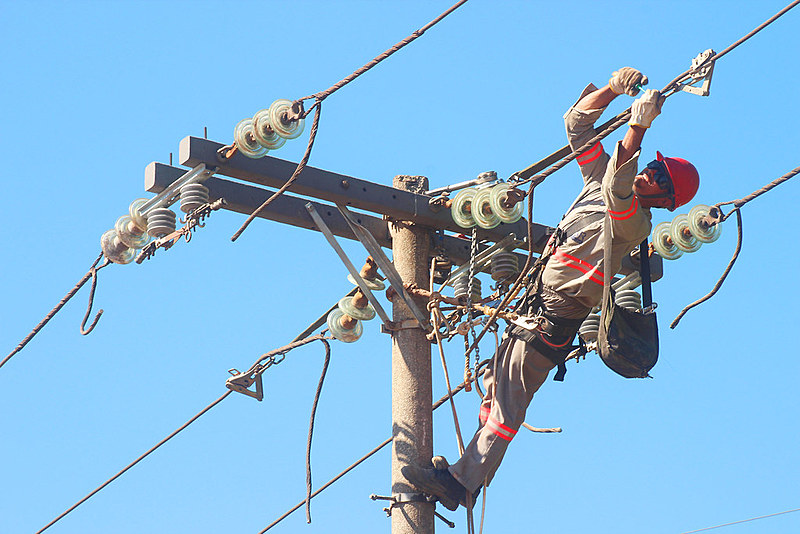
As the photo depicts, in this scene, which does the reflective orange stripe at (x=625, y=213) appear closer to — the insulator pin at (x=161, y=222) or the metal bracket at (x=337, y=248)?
the metal bracket at (x=337, y=248)

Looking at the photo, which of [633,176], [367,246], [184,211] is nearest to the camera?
[633,176]

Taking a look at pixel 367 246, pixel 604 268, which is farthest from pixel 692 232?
pixel 367 246

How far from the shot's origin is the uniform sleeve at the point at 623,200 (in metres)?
7.38

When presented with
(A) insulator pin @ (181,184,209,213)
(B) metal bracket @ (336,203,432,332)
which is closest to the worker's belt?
(B) metal bracket @ (336,203,432,332)

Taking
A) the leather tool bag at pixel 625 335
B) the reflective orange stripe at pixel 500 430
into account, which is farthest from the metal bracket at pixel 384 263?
the leather tool bag at pixel 625 335

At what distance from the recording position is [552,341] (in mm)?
8312

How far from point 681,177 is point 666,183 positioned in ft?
0.42

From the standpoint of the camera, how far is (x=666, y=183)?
7.93 meters

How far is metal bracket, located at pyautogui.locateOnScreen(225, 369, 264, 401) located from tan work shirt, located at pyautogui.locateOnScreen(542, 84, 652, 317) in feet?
7.61

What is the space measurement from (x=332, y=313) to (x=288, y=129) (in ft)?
5.15

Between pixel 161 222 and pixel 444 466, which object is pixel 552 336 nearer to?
pixel 444 466

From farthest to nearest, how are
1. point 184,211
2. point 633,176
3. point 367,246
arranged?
point 367,246 → point 184,211 → point 633,176

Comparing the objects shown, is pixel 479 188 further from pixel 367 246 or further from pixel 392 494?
pixel 392 494

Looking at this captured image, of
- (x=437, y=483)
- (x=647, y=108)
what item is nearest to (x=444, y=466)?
(x=437, y=483)
